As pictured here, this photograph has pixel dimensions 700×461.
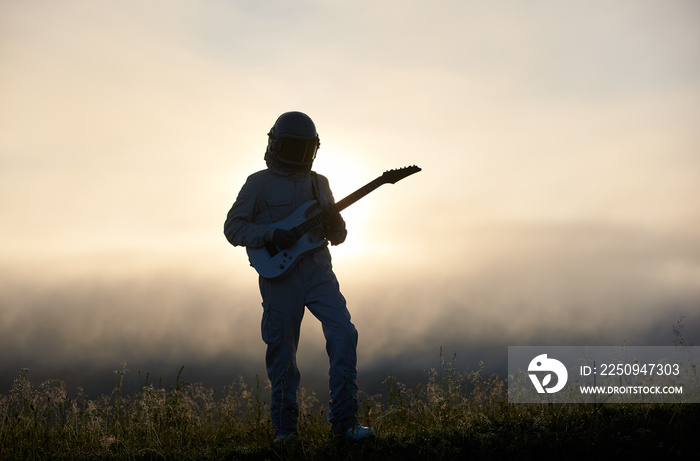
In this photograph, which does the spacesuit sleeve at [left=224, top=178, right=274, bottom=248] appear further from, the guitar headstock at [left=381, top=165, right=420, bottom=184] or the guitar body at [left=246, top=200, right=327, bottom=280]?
the guitar headstock at [left=381, top=165, right=420, bottom=184]

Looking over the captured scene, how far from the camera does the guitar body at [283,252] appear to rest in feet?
19.0

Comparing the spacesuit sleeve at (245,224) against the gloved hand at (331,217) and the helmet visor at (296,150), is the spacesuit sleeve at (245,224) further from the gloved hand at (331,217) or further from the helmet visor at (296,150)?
the gloved hand at (331,217)

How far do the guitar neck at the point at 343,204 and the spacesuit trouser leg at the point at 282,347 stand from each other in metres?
0.49

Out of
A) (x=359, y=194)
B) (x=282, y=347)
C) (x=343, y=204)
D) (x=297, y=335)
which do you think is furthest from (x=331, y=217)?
(x=282, y=347)

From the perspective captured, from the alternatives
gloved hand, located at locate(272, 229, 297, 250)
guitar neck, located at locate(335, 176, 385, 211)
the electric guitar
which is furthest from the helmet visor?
gloved hand, located at locate(272, 229, 297, 250)

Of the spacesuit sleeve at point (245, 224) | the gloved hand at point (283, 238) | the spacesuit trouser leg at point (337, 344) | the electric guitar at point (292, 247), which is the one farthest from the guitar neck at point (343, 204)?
the spacesuit trouser leg at point (337, 344)

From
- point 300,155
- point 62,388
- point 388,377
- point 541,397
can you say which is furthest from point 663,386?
point 62,388

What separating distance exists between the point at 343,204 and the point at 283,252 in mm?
777

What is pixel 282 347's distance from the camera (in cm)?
577

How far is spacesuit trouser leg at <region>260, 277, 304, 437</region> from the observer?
5695mm

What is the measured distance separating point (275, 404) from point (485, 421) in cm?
197

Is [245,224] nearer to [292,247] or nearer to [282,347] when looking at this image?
[292,247]

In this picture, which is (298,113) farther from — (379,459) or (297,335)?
(379,459)

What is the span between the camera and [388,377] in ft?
21.9
